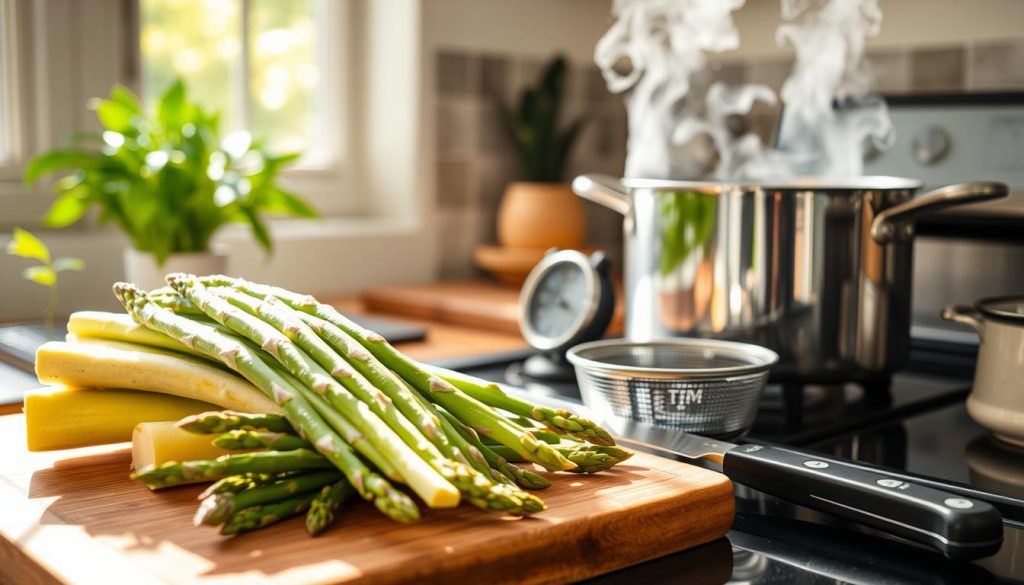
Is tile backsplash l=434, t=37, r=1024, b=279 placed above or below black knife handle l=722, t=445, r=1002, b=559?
above

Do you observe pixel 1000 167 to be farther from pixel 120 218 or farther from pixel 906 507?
pixel 120 218

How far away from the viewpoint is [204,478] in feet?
2.17

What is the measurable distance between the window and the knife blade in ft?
4.39

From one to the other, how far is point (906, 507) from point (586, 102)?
6.07ft

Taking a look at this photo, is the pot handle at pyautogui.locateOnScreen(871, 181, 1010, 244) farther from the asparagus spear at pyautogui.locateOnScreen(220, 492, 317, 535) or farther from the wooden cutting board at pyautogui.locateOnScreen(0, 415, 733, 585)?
the asparagus spear at pyautogui.locateOnScreen(220, 492, 317, 535)

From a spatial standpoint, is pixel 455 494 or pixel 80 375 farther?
pixel 80 375

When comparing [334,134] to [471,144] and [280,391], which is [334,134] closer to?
[471,144]

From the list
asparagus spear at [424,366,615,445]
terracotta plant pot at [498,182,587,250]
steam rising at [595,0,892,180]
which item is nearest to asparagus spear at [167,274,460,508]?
asparagus spear at [424,366,615,445]

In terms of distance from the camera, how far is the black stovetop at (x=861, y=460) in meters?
0.65

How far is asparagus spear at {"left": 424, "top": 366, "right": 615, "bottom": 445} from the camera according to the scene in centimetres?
75

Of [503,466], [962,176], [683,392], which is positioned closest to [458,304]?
[962,176]

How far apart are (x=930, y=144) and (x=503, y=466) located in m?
1.20

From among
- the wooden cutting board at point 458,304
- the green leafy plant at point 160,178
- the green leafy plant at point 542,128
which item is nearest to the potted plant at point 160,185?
the green leafy plant at point 160,178

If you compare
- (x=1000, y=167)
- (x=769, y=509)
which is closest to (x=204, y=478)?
(x=769, y=509)
